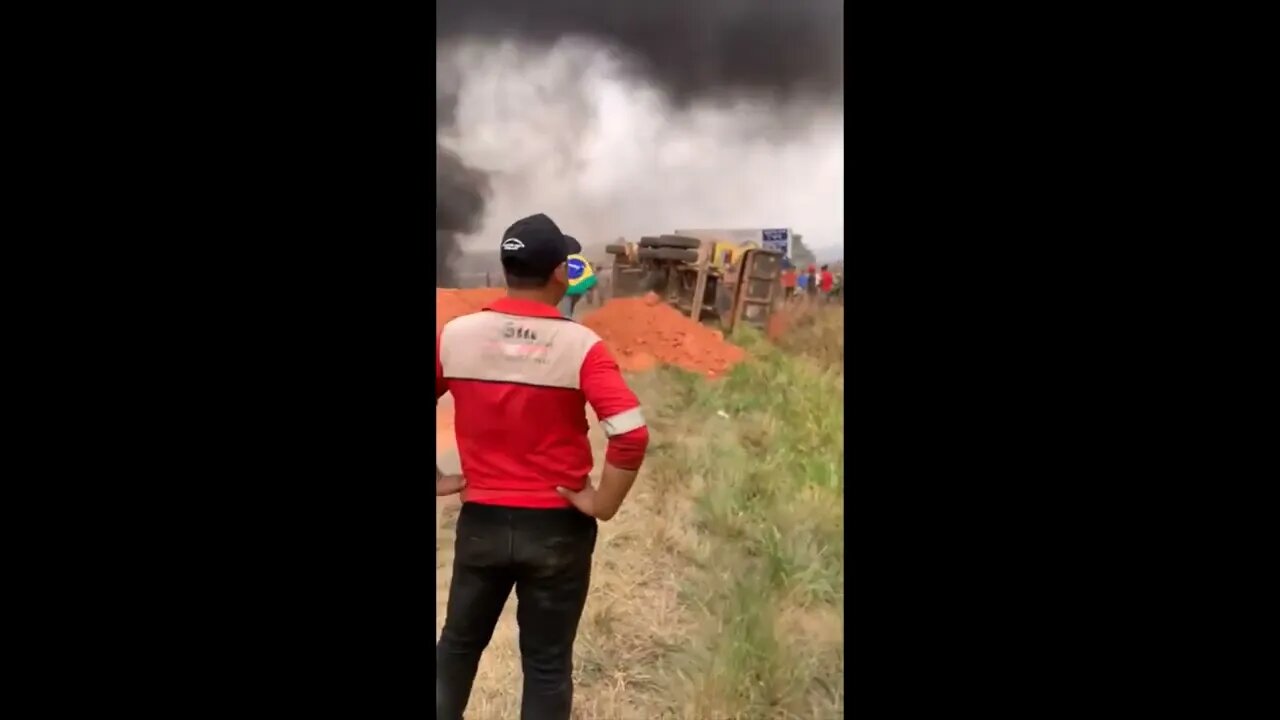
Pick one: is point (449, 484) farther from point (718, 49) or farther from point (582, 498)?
point (718, 49)

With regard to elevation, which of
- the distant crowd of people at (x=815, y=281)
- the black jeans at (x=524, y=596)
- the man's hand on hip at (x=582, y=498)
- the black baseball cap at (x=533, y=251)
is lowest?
the black jeans at (x=524, y=596)

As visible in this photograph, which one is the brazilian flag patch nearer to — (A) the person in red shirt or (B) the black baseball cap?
(B) the black baseball cap

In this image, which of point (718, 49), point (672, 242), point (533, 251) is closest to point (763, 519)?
point (672, 242)

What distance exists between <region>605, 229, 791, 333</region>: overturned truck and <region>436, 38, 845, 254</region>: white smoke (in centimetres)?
4

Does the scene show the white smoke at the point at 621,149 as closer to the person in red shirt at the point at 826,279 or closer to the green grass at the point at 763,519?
the person in red shirt at the point at 826,279

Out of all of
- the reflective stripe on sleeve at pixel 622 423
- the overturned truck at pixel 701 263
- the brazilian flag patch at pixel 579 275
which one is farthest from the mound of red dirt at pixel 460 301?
the reflective stripe on sleeve at pixel 622 423

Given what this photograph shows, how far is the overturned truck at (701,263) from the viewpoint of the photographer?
2158mm

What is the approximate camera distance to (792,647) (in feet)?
6.97

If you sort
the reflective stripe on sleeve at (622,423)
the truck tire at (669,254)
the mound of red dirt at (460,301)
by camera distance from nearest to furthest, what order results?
A: the reflective stripe on sleeve at (622,423) → the mound of red dirt at (460,301) → the truck tire at (669,254)

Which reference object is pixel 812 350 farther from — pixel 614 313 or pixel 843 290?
pixel 614 313

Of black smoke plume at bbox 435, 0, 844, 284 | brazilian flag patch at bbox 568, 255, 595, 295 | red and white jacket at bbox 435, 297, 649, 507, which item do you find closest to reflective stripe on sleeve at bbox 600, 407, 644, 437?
red and white jacket at bbox 435, 297, 649, 507

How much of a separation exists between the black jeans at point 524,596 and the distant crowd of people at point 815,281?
2.57 feet

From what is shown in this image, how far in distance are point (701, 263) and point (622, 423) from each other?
1.62 feet

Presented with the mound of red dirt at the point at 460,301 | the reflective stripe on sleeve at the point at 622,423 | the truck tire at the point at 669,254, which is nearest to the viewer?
the reflective stripe on sleeve at the point at 622,423
